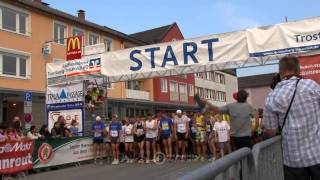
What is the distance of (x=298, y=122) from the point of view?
14.2 ft

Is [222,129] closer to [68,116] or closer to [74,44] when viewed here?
[68,116]

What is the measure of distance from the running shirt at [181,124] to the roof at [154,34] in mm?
38811

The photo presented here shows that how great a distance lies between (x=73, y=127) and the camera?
61.2ft

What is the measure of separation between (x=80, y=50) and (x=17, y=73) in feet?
51.0

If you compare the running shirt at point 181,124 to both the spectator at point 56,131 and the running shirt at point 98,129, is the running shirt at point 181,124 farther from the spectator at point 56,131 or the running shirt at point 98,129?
the spectator at point 56,131

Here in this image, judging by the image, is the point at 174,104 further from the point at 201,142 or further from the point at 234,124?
the point at 234,124

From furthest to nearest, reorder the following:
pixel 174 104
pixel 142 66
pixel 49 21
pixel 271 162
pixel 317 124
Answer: pixel 174 104 < pixel 49 21 < pixel 142 66 < pixel 271 162 < pixel 317 124

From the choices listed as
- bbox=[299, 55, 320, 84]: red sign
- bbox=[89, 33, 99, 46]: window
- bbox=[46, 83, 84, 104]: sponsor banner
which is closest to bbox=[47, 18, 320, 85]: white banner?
bbox=[299, 55, 320, 84]: red sign

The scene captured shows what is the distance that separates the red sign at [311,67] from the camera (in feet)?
42.5

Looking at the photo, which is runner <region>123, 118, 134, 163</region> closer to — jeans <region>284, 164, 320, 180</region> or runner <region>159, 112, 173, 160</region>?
runner <region>159, 112, 173, 160</region>

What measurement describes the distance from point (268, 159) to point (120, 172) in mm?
10024

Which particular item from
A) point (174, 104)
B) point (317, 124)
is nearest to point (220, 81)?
point (174, 104)

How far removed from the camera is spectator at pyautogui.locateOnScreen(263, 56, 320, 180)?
4.29 m

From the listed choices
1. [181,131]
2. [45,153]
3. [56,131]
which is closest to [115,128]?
[56,131]
